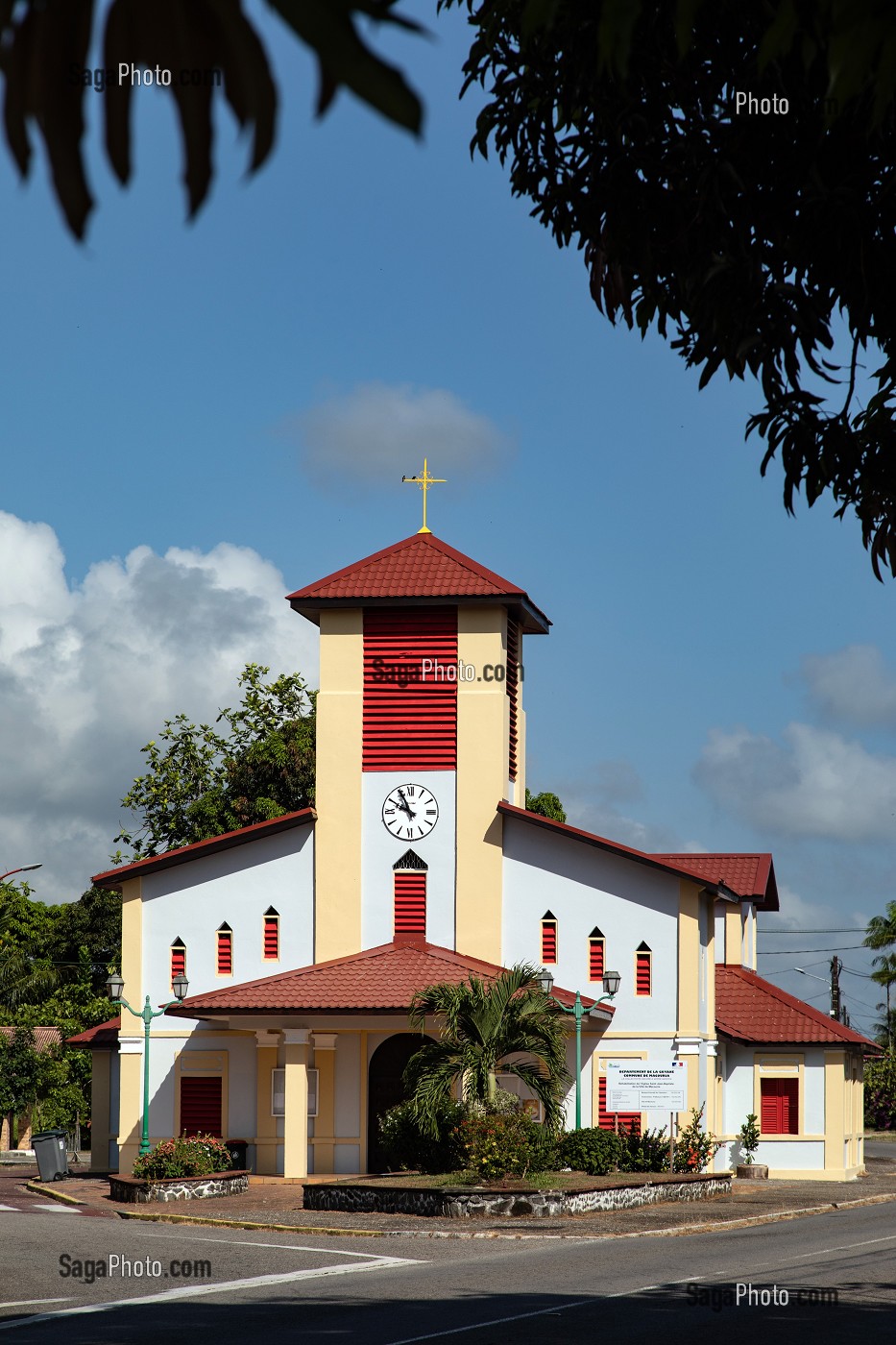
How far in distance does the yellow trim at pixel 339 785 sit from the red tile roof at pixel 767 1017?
357 inches

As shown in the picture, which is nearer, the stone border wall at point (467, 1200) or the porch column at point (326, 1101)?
the stone border wall at point (467, 1200)

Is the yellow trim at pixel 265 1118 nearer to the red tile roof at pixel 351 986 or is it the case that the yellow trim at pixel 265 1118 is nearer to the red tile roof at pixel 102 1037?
the red tile roof at pixel 351 986

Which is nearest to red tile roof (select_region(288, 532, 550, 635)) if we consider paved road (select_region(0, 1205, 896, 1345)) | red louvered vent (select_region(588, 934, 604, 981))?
red louvered vent (select_region(588, 934, 604, 981))

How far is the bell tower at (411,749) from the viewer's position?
34.8 metres

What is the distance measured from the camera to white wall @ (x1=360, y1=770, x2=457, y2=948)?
114 feet

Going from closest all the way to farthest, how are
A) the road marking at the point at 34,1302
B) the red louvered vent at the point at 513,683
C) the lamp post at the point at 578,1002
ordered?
the road marking at the point at 34,1302, the lamp post at the point at 578,1002, the red louvered vent at the point at 513,683

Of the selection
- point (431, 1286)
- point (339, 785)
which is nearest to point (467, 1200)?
point (431, 1286)

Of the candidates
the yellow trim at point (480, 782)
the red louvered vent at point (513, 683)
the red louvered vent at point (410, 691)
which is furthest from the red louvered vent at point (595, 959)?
the red louvered vent at point (410, 691)

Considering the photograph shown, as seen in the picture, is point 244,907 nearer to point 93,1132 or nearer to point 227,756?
point 93,1132

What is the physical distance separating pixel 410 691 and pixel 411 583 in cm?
224

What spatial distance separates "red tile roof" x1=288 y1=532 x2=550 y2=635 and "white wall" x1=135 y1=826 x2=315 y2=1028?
4896 mm

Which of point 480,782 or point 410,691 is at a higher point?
point 410,691

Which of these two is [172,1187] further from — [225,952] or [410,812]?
[410,812]

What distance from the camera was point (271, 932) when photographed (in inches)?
1382
